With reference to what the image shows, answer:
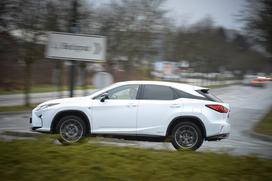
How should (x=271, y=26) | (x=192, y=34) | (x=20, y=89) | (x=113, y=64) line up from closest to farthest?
(x=271, y=26)
(x=113, y=64)
(x=20, y=89)
(x=192, y=34)

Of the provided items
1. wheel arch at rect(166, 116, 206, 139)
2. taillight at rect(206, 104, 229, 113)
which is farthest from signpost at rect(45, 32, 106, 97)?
taillight at rect(206, 104, 229, 113)

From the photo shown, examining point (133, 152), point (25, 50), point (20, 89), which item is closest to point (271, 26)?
point (25, 50)

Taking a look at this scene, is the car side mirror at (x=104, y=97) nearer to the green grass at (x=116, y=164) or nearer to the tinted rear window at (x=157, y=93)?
the tinted rear window at (x=157, y=93)

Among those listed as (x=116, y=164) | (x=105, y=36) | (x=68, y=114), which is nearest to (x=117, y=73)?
(x=105, y=36)

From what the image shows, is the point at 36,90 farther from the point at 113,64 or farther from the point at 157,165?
the point at 157,165

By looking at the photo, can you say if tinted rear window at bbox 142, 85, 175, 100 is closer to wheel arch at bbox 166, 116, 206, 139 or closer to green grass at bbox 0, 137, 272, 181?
wheel arch at bbox 166, 116, 206, 139

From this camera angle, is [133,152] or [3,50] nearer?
[133,152]

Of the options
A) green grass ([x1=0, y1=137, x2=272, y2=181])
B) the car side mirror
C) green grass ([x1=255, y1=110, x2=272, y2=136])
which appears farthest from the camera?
green grass ([x1=255, y1=110, x2=272, y2=136])

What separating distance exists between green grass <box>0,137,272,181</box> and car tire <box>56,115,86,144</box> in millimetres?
3728

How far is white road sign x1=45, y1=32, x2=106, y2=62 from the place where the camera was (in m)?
18.6

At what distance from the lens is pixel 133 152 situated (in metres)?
6.61

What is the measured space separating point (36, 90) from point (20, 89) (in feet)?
5.40

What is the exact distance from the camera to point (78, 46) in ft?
61.6

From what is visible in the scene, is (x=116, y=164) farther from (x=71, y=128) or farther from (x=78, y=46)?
(x=78, y=46)
